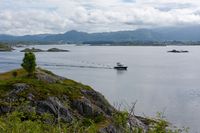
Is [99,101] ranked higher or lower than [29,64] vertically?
lower

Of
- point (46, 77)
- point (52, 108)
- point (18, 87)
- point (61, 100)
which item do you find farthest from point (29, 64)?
point (52, 108)

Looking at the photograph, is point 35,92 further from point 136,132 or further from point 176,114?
point 136,132

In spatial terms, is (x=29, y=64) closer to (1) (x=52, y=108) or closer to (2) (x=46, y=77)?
(2) (x=46, y=77)

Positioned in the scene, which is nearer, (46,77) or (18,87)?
(18,87)

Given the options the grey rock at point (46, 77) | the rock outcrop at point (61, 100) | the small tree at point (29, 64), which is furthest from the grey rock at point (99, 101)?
the small tree at point (29, 64)

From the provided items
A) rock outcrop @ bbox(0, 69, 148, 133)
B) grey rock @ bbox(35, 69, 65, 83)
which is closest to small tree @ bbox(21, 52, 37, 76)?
grey rock @ bbox(35, 69, 65, 83)

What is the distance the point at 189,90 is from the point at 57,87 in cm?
4517

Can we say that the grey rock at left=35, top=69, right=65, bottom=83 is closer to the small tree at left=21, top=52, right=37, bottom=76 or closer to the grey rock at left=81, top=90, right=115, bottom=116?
the small tree at left=21, top=52, right=37, bottom=76

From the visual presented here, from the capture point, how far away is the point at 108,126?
45375 millimetres

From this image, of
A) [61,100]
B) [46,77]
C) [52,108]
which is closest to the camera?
[52,108]

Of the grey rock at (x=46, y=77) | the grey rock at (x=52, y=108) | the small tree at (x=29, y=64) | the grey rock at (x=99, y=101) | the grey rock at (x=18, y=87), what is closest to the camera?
the grey rock at (x=52, y=108)

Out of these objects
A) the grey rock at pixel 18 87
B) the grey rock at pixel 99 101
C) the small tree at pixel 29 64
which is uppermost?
the small tree at pixel 29 64

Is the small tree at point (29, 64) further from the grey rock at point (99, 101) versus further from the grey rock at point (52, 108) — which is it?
the grey rock at point (52, 108)

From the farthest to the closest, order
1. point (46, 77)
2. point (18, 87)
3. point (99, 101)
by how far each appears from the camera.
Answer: point (46, 77) < point (99, 101) < point (18, 87)
